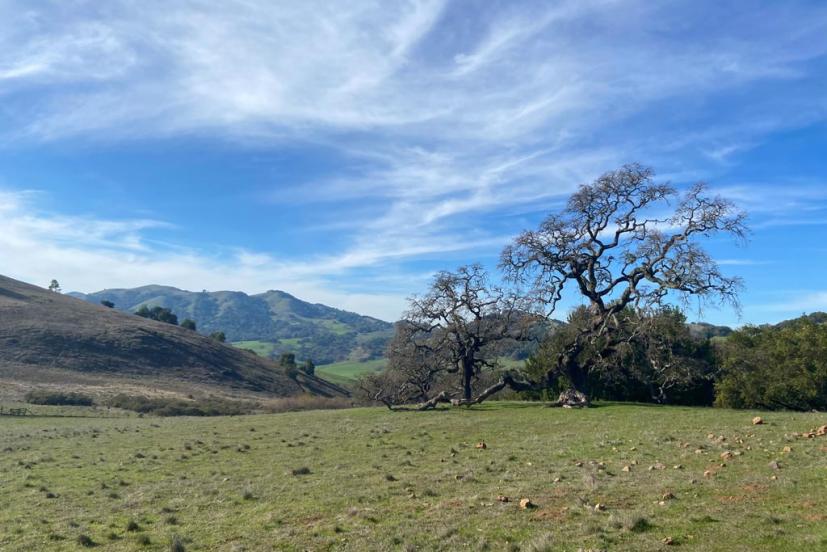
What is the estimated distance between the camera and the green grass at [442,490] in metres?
9.54

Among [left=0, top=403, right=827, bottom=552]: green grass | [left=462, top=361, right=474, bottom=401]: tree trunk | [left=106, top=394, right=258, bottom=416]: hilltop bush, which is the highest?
[left=462, top=361, right=474, bottom=401]: tree trunk

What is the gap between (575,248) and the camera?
34031 mm

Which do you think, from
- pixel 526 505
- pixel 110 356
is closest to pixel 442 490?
pixel 526 505

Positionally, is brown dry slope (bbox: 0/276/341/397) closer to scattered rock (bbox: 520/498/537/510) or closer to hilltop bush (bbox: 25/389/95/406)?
hilltop bush (bbox: 25/389/95/406)

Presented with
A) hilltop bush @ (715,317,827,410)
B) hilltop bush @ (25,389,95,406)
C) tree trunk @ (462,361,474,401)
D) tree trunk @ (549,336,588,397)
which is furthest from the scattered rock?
hilltop bush @ (25,389,95,406)

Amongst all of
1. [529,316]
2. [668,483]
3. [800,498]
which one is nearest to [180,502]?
[668,483]

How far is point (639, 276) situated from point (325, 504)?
24798mm

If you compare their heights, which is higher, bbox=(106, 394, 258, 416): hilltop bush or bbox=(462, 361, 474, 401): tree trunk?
bbox=(462, 361, 474, 401): tree trunk

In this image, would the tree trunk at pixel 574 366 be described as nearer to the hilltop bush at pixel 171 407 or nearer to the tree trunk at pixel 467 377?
the tree trunk at pixel 467 377

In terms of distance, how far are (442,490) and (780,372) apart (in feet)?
82.3

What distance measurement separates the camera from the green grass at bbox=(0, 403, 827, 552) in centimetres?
954

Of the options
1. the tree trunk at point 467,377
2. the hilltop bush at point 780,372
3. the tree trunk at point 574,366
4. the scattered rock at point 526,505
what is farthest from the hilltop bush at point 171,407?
the scattered rock at point 526,505

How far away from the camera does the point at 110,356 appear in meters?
82.8

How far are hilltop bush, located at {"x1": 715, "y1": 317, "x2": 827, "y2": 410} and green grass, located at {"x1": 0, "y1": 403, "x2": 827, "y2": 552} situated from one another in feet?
25.2
